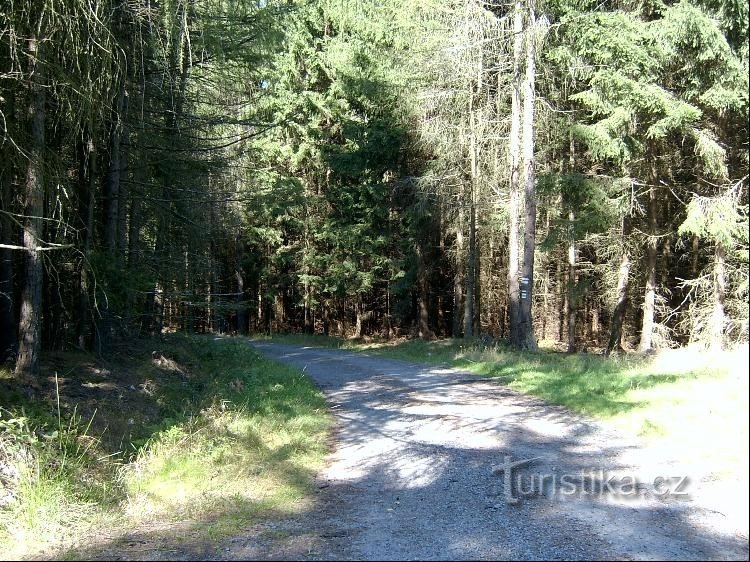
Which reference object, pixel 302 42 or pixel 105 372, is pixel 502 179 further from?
pixel 105 372

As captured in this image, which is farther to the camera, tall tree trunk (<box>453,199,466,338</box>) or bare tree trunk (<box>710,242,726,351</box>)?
tall tree trunk (<box>453,199,466,338</box>)

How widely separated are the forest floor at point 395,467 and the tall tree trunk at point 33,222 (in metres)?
0.53

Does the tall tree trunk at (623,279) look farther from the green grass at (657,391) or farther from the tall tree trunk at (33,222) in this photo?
the tall tree trunk at (33,222)

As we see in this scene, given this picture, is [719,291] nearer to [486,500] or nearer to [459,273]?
[486,500]

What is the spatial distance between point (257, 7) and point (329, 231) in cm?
1804

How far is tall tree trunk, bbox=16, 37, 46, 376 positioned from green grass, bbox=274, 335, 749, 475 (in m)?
7.39

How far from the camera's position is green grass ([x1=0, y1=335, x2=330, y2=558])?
4.85 m

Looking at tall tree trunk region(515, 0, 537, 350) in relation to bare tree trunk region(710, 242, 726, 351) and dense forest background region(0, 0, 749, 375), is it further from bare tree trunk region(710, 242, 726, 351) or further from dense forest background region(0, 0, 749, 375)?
bare tree trunk region(710, 242, 726, 351)

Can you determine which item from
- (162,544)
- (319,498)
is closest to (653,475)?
(319,498)

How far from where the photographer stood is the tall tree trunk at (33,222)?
7289 millimetres

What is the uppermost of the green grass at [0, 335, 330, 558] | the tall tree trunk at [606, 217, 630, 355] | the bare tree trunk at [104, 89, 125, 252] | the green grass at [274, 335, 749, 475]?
the bare tree trunk at [104, 89, 125, 252]

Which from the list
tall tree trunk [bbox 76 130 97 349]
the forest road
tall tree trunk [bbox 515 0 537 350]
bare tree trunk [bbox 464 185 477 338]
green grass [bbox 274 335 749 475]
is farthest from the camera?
bare tree trunk [bbox 464 185 477 338]

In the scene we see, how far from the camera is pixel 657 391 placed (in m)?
8.66

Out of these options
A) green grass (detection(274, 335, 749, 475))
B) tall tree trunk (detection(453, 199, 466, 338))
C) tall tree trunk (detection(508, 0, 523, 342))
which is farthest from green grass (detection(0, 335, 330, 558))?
tall tree trunk (detection(453, 199, 466, 338))
